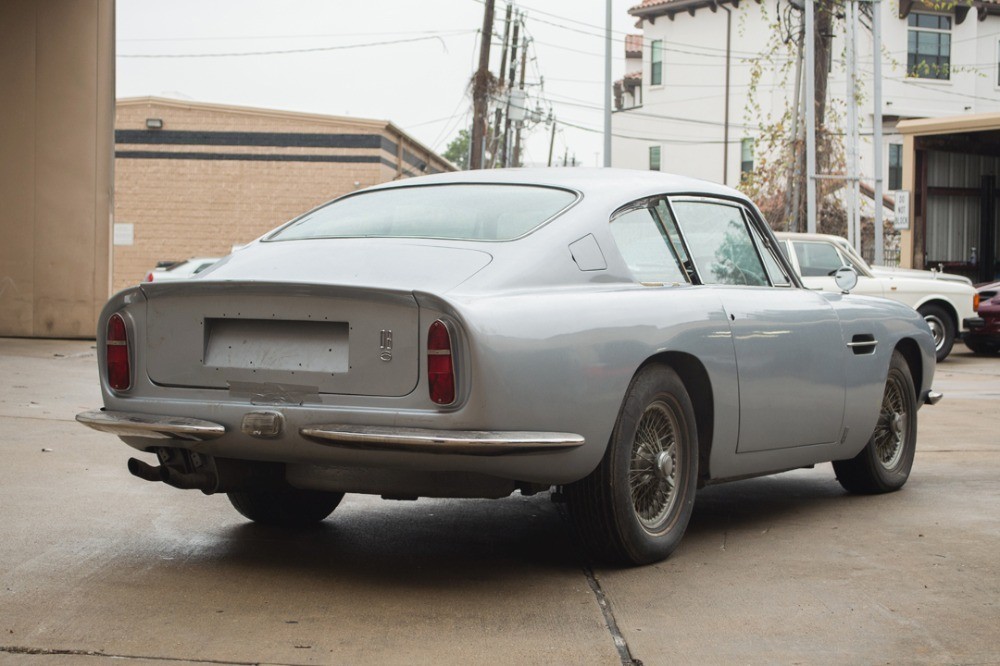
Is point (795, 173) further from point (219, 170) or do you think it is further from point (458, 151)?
point (458, 151)

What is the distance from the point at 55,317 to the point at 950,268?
20.4 meters

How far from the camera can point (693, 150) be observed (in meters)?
47.7

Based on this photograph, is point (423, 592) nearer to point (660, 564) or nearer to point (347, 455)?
point (347, 455)

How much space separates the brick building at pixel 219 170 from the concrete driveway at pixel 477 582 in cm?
2747

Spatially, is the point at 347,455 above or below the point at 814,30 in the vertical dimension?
below

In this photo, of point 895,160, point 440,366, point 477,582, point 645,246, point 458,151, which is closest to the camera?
point 440,366

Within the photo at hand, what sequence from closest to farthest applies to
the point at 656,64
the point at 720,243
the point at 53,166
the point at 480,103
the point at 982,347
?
the point at 720,243
the point at 53,166
the point at 982,347
the point at 480,103
the point at 656,64

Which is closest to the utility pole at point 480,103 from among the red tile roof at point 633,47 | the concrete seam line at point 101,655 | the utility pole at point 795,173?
the utility pole at point 795,173

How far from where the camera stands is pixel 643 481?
507cm

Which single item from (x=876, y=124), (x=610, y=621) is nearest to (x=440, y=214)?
(x=610, y=621)

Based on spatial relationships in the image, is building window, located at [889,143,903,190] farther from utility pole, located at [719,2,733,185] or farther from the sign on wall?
the sign on wall

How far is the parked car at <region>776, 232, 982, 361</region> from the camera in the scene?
55.4 ft

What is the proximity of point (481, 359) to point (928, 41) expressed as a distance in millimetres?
42042

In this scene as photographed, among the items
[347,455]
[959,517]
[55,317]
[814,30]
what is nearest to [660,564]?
[347,455]
